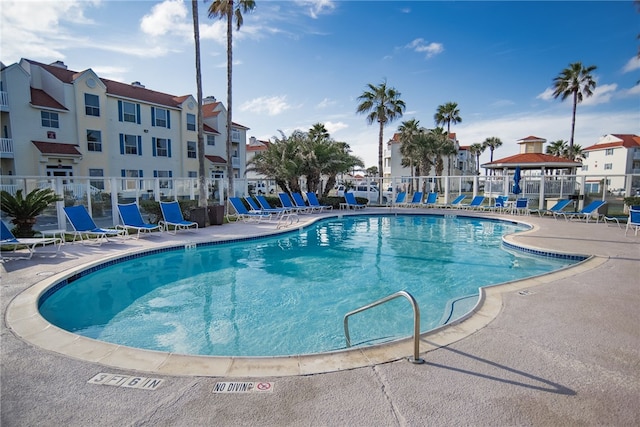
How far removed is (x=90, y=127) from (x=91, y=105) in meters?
1.49

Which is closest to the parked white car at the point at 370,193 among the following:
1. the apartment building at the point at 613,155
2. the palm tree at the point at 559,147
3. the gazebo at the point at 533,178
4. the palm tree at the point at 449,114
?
the gazebo at the point at 533,178

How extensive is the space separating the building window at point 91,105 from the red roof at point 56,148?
2633 mm

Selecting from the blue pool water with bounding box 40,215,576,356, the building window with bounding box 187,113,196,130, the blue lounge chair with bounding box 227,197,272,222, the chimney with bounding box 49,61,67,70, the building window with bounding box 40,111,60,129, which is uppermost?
the chimney with bounding box 49,61,67,70

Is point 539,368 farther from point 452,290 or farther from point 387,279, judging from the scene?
point 387,279

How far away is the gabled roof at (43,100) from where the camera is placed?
20.2 meters

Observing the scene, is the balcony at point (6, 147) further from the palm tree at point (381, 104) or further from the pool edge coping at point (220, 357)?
the palm tree at point (381, 104)

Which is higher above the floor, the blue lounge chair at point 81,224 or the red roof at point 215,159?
the red roof at point 215,159

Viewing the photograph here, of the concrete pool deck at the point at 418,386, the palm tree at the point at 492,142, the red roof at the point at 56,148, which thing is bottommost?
the concrete pool deck at the point at 418,386

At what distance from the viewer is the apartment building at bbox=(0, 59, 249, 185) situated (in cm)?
1972

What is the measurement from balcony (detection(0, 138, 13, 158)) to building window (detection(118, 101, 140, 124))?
656 centimetres

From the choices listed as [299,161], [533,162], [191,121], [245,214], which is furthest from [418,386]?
[191,121]

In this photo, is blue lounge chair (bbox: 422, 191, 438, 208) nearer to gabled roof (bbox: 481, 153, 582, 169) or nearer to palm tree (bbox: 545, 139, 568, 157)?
gabled roof (bbox: 481, 153, 582, 169)

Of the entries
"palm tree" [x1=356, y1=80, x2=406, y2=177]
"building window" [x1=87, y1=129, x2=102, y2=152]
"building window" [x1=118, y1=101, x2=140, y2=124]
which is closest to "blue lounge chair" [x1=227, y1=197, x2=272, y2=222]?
"palm tree" [x1=356, y1=80, x2=406, y2=177]

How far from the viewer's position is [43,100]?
2075 centimetres
